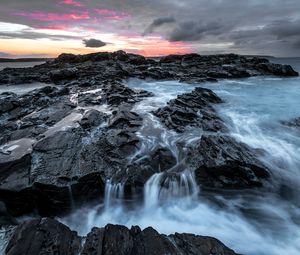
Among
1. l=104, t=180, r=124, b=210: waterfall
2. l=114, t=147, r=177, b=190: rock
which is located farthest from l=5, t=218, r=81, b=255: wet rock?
l=114, t=147, r=177, b=190: rock

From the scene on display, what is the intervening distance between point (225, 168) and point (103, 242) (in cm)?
437

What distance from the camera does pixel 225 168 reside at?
7195mm

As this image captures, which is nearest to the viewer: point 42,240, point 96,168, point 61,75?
point 42,240

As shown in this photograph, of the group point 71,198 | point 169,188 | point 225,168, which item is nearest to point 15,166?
point 71,198

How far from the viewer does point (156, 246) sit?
4.07 metres

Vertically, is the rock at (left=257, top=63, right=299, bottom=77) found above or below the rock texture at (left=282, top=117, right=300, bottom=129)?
below

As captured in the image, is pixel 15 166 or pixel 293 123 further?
pixel 293 123

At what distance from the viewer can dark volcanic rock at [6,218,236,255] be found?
3.95 m

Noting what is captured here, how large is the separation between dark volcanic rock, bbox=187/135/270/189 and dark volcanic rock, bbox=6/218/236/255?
301 centimetres

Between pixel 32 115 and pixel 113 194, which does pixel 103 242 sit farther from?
pixel 32 115

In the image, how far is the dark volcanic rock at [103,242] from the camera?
156 inches

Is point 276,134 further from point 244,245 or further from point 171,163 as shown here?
point 244,245

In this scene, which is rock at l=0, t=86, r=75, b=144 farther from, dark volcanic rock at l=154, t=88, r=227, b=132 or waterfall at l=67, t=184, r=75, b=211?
dark volcanic rock at l=154, t=88, r=227, b=132

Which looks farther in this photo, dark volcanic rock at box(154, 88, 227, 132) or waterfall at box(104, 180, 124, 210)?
dark volcanic rock at box(154, 88, 227, 132)
